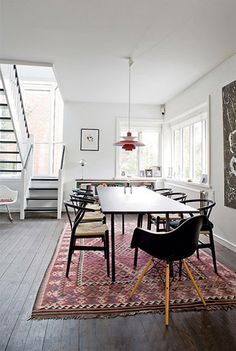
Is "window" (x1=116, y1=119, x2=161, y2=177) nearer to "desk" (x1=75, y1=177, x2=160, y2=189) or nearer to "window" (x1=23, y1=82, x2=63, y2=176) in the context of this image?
"desk" (x1=75, y1=177, x2=160, y2=189)

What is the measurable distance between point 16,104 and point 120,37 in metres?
3.35

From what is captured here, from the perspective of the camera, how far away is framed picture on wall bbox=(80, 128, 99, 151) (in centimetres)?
645

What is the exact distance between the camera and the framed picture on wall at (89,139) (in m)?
6.45

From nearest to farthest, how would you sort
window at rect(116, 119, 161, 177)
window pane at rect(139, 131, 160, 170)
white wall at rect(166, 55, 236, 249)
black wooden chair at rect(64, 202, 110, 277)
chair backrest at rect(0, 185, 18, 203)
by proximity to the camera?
1. black wooden chair at rect(64, 202, 110, 277)
2. white wall at rect(166, 55, 236, 249)
3. chair backrest at rect(0, 185, 18, 203)
4. window at rect(116, 119, 161, 177)
5. window pane at rect(139, 131, 160, 170)

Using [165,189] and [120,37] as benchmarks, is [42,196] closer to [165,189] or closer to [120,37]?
[165,189]

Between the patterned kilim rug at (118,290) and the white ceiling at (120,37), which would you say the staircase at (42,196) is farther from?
the patterned kilim rug at (118,290)

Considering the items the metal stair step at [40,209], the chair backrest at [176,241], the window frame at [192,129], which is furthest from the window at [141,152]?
the chair backrest at [176,241]

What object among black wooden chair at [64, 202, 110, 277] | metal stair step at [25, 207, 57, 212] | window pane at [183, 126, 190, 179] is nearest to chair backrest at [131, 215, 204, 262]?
black wooden chair at [64, 202, 110, 277]

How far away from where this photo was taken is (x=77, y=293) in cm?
227

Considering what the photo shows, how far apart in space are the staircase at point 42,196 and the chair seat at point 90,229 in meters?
2.94

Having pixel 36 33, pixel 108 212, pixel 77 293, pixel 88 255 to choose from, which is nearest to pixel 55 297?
pixel 77 293

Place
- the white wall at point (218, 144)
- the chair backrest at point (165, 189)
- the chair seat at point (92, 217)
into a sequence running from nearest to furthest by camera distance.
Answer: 1. the chair seat at point (92, 217)
2. the white wall at point (218, 144)
3. the chair backrest at point (165, 189)

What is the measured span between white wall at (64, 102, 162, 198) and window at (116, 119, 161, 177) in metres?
0.19

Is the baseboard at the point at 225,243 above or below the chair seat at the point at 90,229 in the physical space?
below
